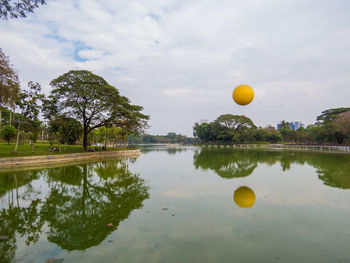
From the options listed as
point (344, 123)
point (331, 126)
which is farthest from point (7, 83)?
point (331, 126)

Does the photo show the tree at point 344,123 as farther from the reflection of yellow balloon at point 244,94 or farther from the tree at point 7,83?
the tree at point 7,83

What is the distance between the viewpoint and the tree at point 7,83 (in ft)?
48.0

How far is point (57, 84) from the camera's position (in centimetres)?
2295

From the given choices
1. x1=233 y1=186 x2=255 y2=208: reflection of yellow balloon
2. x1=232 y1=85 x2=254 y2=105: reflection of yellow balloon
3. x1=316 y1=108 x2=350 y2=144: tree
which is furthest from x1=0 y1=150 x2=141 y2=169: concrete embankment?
x1=316 y1=108 x2=350 y2=144: tree

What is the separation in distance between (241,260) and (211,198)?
3.81 m

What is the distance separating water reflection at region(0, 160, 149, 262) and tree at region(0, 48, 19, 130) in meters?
8.40

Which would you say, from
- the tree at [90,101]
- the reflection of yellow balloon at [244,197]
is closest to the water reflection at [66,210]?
the reflection of yellow balloon at [244,197]

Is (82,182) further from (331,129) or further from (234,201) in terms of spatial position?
(331,129)

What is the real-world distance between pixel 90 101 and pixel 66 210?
1990 centimetres

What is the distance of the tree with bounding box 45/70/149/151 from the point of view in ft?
75.0

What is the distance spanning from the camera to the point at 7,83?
15.3 meters

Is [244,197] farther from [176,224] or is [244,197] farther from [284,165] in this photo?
[284,165]

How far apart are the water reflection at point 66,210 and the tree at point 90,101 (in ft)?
48.4

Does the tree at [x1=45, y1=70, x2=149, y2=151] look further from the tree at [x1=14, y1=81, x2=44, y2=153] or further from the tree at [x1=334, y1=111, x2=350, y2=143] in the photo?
the tree at [x1=334, y1=111, x2=350, y2=143]
